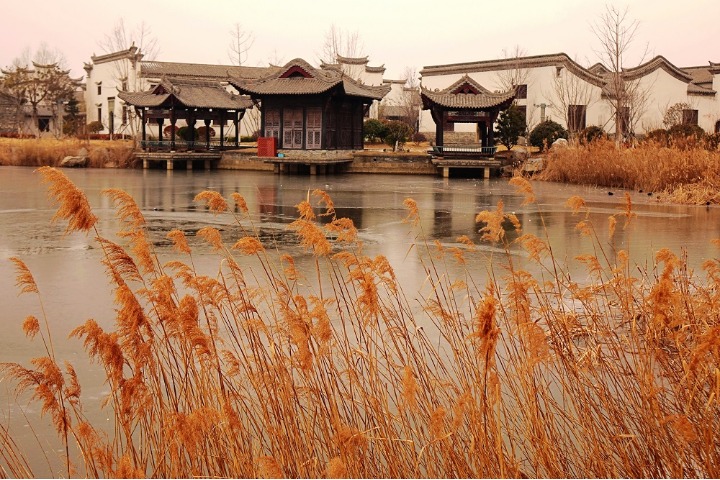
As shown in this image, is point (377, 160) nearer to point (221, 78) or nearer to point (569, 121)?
point (569, 121)

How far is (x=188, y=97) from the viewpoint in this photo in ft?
102

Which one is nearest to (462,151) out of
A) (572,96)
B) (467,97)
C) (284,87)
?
(467,97)

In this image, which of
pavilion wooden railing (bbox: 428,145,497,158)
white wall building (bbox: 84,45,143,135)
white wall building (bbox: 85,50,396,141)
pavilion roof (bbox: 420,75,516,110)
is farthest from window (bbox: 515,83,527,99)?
white wall building (bbox: 84,45,143,135)

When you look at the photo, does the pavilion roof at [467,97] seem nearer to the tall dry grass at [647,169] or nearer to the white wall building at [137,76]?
the tall dry grass at [647,169]

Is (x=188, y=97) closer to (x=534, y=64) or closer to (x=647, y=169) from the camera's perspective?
(x=534, y=64)

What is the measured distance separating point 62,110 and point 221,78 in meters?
11.6

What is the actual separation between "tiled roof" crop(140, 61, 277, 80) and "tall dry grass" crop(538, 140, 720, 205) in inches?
836

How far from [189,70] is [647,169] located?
28.0 m

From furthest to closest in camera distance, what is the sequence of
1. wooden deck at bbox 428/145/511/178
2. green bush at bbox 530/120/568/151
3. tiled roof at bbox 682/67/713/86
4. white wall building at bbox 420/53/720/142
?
tiled roof at bbox 682/67/713/86, white wall building at bbox 420/53/720/142, green bush at bbox 530/120/568/151, wooden deck at bbox 428/145/511/178

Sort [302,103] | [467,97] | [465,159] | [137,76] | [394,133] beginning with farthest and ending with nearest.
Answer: [137,76]
[394,133]
[302,103]
[467,97]
[465,159]

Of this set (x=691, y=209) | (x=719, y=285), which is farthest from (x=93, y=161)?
(x=719, y=285)

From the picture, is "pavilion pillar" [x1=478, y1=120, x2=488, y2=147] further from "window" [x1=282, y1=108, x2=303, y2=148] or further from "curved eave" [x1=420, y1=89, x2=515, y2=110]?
"window" [x1=282, y1=108, x2=303, y2=148]

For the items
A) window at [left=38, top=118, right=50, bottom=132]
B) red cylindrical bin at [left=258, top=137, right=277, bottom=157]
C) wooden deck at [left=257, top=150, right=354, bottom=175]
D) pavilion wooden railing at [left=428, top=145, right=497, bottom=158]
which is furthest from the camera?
window at [left=38, top=118, right=50, bottom=132]

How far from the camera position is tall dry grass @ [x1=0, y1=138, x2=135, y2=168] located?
105 ft
